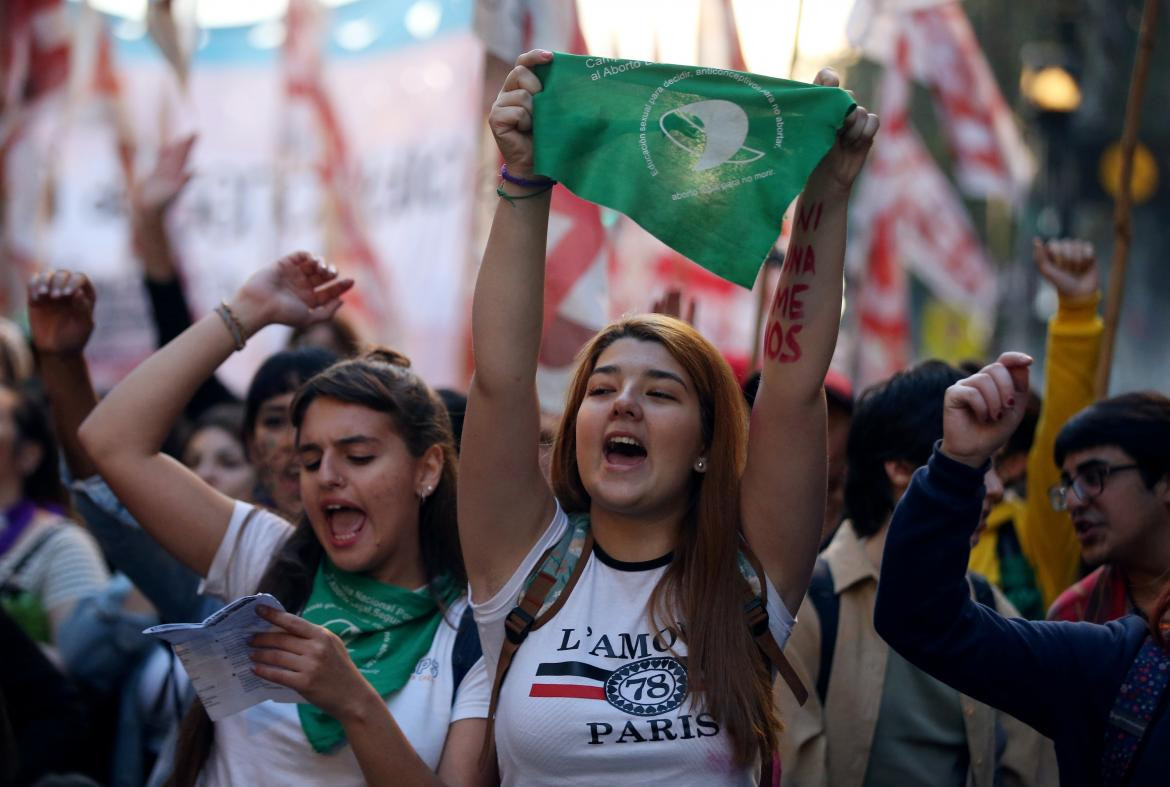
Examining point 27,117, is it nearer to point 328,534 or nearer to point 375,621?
point 328,534

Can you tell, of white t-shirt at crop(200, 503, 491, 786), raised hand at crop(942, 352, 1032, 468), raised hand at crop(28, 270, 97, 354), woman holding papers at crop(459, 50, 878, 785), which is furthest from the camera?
raised hand at crop(28, 270, 97, 354)

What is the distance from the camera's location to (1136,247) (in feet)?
76.3

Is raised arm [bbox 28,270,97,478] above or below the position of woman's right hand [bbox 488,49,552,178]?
below

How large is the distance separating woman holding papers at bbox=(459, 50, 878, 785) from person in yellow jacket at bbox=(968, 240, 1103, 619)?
137cm

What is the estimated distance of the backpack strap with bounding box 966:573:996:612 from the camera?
333cm

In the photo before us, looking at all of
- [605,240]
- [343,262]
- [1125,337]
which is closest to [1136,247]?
[1125,337]

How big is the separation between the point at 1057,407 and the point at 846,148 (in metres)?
1.52

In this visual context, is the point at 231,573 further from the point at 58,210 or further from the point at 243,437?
the point at 58,210

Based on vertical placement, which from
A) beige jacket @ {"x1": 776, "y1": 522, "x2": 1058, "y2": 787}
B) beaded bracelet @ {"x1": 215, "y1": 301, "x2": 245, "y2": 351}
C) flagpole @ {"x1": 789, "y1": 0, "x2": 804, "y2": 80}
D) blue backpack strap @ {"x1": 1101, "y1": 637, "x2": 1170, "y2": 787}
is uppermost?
flagpole @ {"x1": 789, "y1": 0, "x2": 804, "y2": 80}

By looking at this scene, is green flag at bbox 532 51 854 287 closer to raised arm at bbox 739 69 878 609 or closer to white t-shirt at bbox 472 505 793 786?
raised arm at bbox 739 69 878 609

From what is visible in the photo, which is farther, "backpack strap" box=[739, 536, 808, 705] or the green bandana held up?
the green bandana held up

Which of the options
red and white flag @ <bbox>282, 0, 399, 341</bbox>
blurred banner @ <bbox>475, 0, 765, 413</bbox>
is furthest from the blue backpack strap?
red and white flag @ <bbox>282, 0, 399, 341</bbox>

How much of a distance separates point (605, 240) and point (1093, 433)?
5.87 feet

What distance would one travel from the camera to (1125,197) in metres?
4.16
